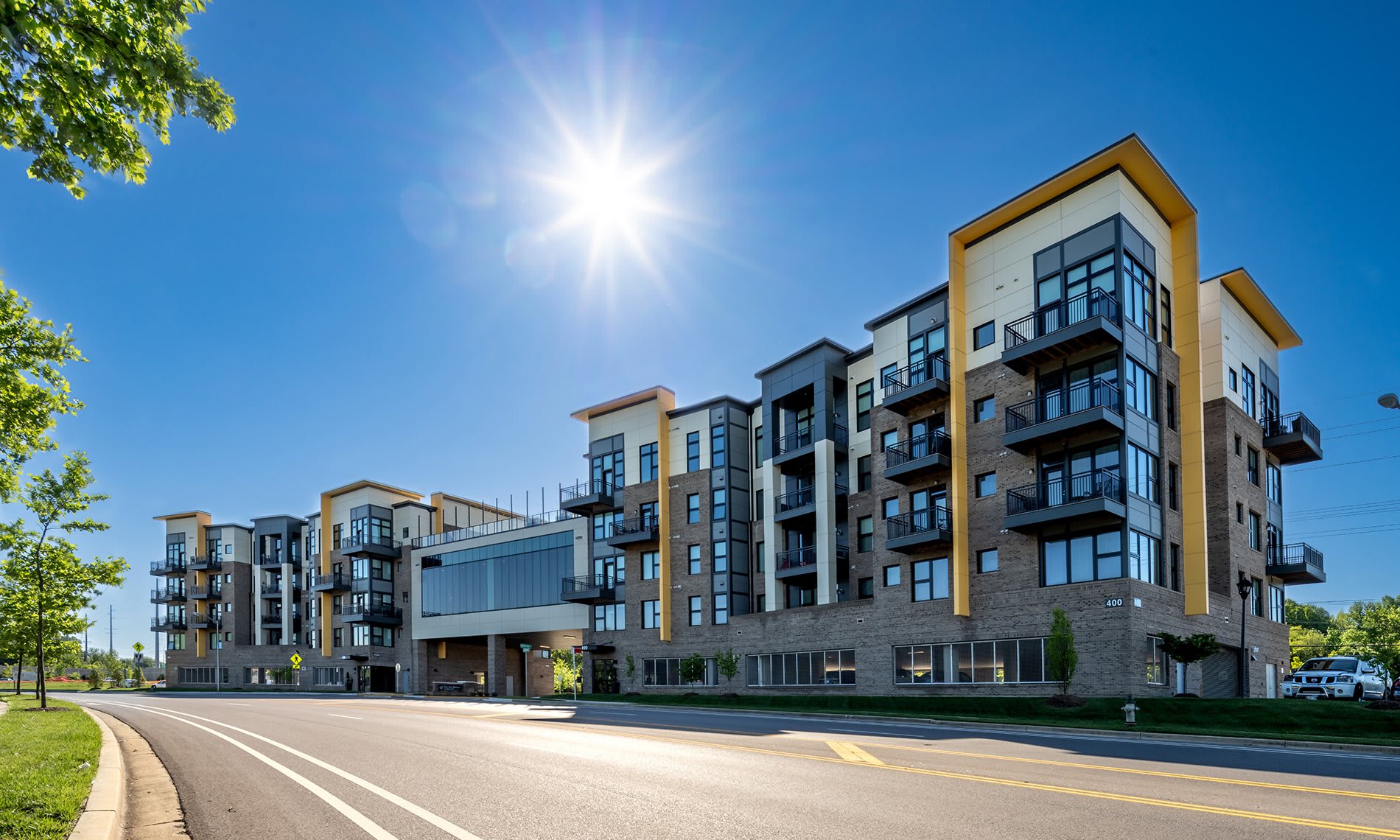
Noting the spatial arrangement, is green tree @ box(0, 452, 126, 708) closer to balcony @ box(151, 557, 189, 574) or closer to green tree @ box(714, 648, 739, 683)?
green tree @ box(714, 648, 739, 683)

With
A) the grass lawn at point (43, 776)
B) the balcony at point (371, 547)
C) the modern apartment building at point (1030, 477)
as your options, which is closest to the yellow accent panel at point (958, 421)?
the modern apartment building at point (1030, 477)

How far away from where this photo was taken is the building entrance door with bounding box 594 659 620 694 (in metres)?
55.2

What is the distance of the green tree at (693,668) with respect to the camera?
46.7 meters

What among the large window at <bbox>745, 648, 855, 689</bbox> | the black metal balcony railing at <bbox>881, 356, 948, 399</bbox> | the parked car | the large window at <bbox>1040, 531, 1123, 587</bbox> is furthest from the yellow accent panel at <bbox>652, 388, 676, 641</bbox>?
the parked car

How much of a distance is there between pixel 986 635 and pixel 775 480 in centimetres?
1536

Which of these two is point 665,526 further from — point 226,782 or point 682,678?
point 226,782

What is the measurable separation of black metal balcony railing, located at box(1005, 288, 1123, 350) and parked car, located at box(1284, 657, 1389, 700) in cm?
1502

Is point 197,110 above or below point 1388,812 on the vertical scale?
above

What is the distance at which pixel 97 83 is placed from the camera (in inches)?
313

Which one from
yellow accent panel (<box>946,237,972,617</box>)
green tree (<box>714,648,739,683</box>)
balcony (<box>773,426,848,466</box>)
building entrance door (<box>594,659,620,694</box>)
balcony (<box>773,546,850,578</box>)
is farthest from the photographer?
building entrance door (<box>594,659,620,694</box>)

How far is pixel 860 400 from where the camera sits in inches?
1750

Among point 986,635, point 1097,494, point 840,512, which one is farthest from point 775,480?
point 1097,494

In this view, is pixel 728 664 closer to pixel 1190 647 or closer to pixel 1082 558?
pixel 1082 558

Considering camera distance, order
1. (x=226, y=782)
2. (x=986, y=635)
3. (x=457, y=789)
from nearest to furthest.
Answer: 1. (x=457, y=789)
2. (x=226, y=782)
3. (x=986, y=635)
